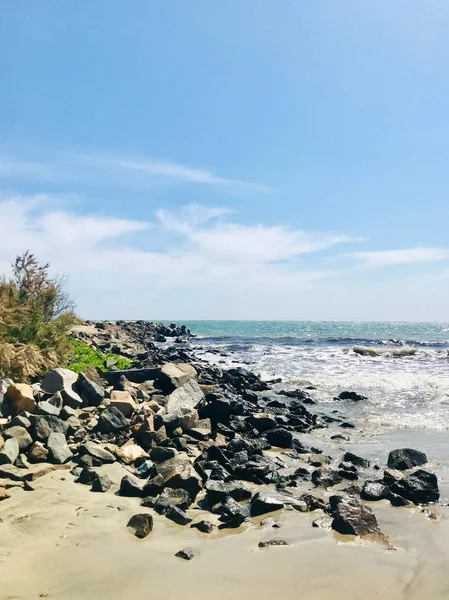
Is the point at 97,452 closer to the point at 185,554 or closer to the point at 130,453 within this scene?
the point at 130,453

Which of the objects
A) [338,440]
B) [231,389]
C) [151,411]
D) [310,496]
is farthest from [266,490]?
[231,389]

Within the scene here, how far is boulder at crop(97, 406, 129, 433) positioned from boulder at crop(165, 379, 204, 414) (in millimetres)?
1402

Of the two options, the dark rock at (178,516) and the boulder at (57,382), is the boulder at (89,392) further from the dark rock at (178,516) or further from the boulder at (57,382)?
the dark rock at (178,516)

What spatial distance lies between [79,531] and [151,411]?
4.26 metres

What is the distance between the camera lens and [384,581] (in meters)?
3.85

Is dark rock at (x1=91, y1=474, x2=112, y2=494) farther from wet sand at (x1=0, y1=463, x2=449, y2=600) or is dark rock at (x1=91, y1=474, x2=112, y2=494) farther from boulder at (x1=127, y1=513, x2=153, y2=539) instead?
boulder at (x1=127, y1=513, x2=153, y2=539)

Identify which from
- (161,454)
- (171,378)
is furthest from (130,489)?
(171,378)

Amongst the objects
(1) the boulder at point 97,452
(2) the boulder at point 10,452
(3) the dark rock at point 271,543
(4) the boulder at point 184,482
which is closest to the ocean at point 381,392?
(4) the boulder at point 184,482

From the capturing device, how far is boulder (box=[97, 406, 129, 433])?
789 centimetres

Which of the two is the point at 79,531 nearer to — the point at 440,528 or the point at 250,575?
the point at 250,575

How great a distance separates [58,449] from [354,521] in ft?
12.7

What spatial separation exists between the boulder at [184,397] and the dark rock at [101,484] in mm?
3494

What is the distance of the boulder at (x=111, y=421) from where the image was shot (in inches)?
311

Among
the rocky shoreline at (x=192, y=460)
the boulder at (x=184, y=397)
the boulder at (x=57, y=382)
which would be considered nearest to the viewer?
the rocky shoreline at (x=192, y=460)
